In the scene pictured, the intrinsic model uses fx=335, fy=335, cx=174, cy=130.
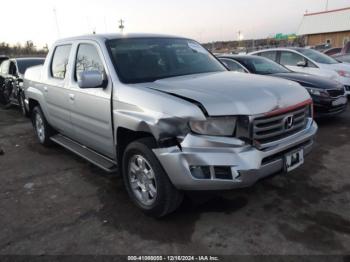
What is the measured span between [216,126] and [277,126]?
0.65 m

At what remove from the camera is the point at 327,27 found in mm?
45281

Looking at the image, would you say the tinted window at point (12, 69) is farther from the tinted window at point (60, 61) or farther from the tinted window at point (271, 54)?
the tinted window at point (271, 54)

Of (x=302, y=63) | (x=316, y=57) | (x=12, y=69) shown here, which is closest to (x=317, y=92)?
(x=302, y=63)

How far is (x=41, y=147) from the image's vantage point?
20.9 feet

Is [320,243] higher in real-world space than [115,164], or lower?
lower

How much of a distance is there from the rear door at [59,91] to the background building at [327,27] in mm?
43827

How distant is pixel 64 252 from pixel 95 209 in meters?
0.81

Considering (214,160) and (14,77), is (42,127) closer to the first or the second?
(214,160)

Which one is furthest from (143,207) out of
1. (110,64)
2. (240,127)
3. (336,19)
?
(336,19)

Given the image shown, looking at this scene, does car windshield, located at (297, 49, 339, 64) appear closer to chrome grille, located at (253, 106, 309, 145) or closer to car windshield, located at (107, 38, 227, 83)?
car windshield, located at (107, 38, 227, 83)

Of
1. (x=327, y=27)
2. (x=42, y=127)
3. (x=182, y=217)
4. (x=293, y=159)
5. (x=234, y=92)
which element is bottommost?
(x=182, y=217)

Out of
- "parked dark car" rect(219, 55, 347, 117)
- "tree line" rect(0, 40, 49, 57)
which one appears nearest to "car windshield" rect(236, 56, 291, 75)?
"parked dark car" rect(219, 55, 347, 117)

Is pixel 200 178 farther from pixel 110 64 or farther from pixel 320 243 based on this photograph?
pixel 110 64

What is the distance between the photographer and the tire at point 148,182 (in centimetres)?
312
